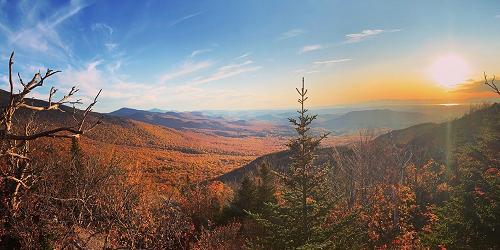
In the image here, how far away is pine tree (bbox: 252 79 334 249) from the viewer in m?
11.2

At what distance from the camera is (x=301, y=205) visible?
451 inches

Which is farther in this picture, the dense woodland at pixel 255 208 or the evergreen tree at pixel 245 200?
the evergreen tree at pixel 245 200

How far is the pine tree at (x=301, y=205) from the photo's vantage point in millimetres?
11242

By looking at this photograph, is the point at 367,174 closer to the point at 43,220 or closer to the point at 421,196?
the point at 421,196

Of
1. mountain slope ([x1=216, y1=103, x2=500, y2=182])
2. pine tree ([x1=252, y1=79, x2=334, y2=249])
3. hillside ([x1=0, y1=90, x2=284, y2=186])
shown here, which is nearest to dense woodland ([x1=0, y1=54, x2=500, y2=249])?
pine tree ([x1=252, y1=79, x2=334, y2=249])

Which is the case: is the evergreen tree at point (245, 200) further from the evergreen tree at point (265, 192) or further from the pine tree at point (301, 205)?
the pine tree at point (301, 205)

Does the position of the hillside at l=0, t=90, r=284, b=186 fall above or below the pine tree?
below

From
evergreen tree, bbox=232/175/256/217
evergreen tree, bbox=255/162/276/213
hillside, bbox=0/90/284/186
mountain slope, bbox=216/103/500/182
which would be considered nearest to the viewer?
evergreen tree, bbox=255/162/276/213

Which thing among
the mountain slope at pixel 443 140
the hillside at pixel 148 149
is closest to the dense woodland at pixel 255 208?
the mountain slope at pixel 443 140

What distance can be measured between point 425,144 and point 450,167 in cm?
1999

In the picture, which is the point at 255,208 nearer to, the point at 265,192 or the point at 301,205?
the point at 265,192

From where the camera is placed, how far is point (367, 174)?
30.5 m

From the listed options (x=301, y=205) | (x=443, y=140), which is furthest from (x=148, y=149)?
(x=301, y=205)

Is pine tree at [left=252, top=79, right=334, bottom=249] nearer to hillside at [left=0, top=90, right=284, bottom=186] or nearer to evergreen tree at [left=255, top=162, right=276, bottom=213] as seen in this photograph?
evergreen tree at [left=255, top=162, right=276, bottom=213]
